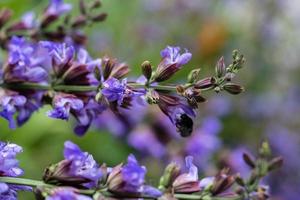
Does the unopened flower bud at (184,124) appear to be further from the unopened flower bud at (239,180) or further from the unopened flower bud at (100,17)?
the unopened flower bud at (100,17)

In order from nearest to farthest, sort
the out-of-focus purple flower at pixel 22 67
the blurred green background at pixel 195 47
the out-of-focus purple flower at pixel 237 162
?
1. the out-of-focus purple flower at pixel 22 67
2. the out-of-focus purple flower at pixel 237 162
3. the blurred green background at pixel 195 47

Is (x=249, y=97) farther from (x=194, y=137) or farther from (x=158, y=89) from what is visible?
(x=158, y=89)

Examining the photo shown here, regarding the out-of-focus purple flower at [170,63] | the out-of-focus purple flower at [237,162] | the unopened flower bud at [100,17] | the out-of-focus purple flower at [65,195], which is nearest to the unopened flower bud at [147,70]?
the out-of-focus purple flower at [170,63]

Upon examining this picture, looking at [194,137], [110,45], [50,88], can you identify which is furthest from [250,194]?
[110,45]

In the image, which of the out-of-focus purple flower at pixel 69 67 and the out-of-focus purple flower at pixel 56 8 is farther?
the out-of-focus purple flower at pixel 56 8

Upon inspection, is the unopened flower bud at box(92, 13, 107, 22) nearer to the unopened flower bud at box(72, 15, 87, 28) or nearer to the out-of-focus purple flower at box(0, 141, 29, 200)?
the unopened flower bud at box(72, 15, 87, 28)

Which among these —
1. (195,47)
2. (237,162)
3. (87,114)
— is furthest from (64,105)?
(195,47)

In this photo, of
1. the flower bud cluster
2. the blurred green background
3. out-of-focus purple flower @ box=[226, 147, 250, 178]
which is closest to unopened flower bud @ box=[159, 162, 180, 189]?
the flower bud cluster
